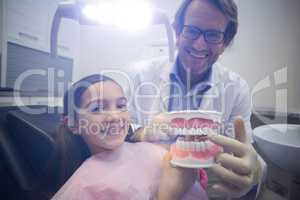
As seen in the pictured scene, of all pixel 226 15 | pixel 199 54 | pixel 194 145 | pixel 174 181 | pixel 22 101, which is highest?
pixel 226 15

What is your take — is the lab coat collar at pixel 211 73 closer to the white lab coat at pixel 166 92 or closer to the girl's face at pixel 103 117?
the white lab coat at pixel 166 92

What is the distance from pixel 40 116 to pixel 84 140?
0.17 meters

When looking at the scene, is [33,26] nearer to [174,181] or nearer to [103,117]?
[103,117]

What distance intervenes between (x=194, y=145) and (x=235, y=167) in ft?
0.44

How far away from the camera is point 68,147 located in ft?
2.60

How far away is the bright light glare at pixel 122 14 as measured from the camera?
2.77ft

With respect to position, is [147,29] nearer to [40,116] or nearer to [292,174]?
[40,116]

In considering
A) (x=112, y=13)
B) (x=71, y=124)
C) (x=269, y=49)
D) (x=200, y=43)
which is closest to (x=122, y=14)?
(x=112, y=13)

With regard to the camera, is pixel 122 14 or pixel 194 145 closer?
pixel 194 145

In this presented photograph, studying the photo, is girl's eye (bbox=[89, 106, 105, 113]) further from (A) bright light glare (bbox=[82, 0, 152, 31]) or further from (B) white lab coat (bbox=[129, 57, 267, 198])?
(A) bright light glare (bbox=[82, 0, 152, 31])

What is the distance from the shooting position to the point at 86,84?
2.55ft

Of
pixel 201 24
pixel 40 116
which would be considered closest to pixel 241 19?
pixel 201 24

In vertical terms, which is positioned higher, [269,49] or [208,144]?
[269,49]

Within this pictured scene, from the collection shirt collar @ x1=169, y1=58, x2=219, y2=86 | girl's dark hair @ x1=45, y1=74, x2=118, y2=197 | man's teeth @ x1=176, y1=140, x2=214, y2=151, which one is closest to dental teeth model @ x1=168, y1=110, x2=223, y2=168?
man's teeth @ x1=176, y1=140, x2=214, y2=151
